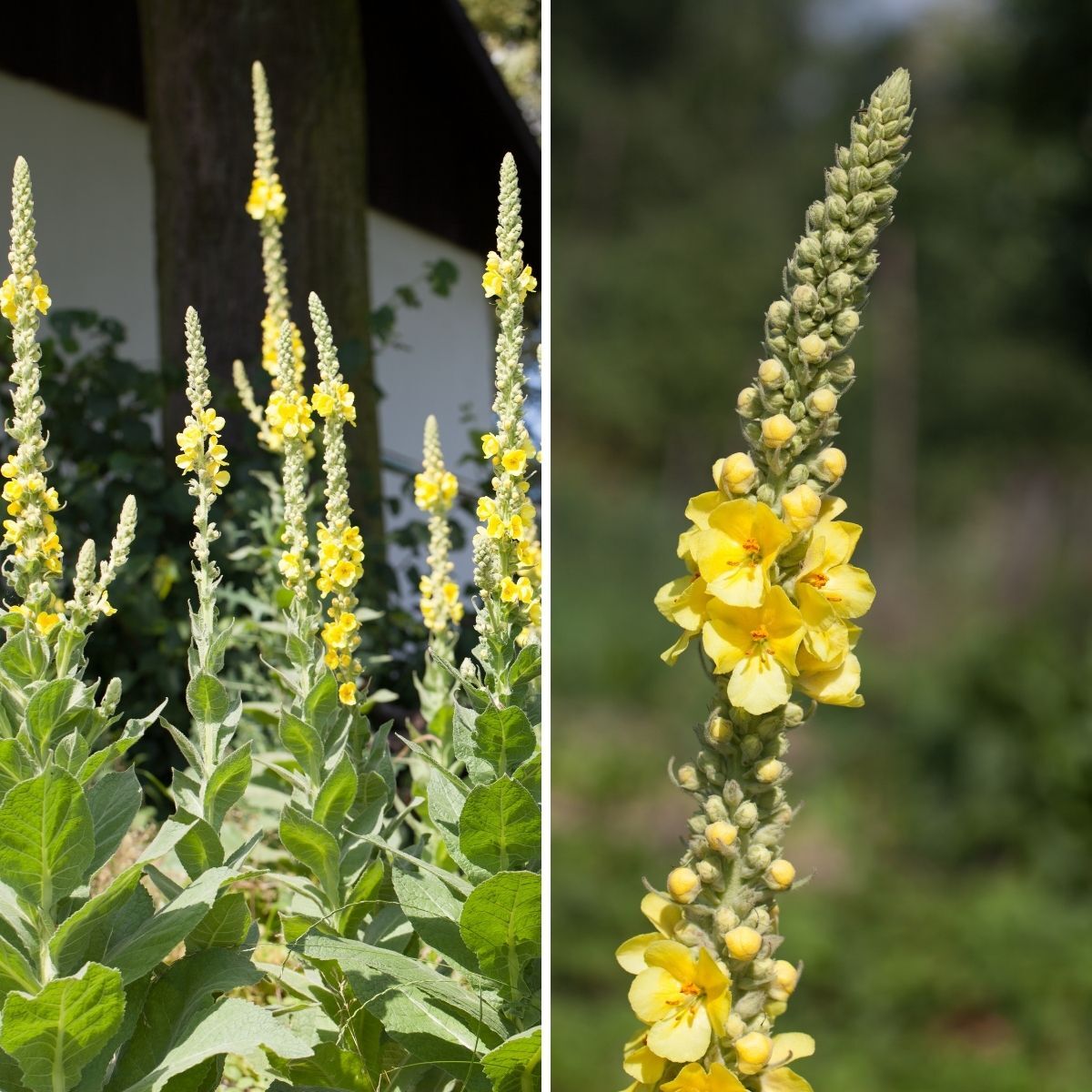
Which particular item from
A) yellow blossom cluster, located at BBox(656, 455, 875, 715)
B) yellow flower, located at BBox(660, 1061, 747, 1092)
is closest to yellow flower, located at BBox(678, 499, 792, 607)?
yellow blossom cluster, located at BBox(656, 455, 875, 715)

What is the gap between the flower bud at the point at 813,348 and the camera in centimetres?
109

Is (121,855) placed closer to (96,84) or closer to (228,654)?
(228,654)

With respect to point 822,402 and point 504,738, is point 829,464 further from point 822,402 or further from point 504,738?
point 504,738

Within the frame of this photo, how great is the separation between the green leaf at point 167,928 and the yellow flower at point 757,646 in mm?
917

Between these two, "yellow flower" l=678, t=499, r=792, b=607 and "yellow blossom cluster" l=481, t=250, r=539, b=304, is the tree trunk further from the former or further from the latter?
"yellow flower" l=678, t=499, r=792, b=607

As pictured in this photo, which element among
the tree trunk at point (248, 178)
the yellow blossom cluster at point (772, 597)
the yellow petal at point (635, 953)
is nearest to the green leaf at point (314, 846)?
the yellow petal at point (635, 953)

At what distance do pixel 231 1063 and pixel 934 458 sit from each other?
5.97 m

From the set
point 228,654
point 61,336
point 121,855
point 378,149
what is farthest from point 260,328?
point 378,149

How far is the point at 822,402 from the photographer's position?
43.1 inches

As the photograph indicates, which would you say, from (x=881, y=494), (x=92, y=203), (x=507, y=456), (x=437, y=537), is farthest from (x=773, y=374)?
(x=881, y=494)

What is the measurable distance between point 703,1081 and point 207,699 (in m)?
1.03

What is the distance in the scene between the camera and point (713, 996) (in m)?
1.12

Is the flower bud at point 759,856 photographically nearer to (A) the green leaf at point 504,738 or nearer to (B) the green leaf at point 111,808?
(A) the green leaf at point 504,738

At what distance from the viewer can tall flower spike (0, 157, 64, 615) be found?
1.86 metres
